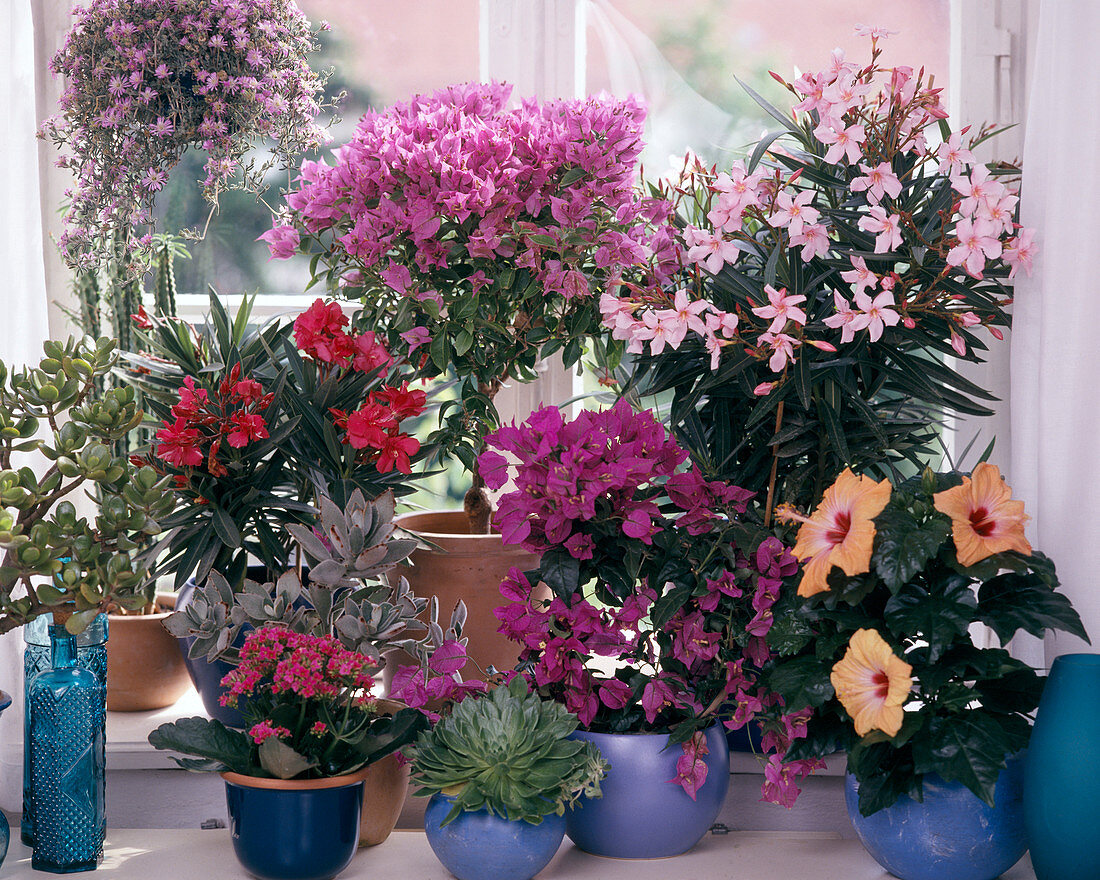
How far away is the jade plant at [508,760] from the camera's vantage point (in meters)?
1.15

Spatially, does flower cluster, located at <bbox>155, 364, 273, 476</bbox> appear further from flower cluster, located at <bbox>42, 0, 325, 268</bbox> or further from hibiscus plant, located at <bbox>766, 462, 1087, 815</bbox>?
hibiscus plant, located at <bbox>766, 462, 1087, 815</bbox>

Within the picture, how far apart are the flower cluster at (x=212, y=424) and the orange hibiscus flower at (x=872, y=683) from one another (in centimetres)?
79

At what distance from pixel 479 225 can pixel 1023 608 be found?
84cm

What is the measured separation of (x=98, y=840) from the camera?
1253 millimetres

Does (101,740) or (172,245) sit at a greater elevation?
(172,245)

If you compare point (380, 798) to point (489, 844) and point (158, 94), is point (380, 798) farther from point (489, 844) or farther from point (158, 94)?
point (158, 94)

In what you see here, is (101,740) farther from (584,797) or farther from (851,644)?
(851,644)

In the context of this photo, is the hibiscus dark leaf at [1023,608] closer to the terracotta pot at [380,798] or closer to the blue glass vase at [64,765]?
the terracotta pot at [380,798]

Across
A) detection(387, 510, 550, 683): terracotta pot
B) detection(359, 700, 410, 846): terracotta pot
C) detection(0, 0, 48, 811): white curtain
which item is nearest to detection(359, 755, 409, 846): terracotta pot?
detection(359, 700, 410, 846): terracotta pot

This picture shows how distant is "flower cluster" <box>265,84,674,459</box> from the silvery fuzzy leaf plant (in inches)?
11.0

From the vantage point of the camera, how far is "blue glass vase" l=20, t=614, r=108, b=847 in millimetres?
1264

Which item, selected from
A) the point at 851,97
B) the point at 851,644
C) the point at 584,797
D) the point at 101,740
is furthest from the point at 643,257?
the point at 101,740

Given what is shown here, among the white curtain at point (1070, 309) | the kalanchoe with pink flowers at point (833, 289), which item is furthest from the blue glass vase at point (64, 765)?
the white curtain at point (1070, 309)

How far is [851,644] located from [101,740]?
962 mm
